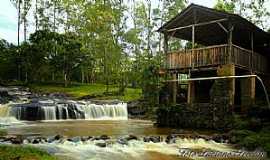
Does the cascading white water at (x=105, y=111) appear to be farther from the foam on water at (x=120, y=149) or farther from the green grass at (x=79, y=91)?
the foam on water at (x=120, y=149)

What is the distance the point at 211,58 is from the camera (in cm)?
2066

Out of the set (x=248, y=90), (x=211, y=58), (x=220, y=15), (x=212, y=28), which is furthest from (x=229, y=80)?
(x=212, y=28)

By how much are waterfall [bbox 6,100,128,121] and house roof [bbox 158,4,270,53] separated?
924 centimetres

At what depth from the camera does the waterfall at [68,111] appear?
27.8m

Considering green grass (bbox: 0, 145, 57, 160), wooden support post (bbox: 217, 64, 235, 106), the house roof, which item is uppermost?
the house roof

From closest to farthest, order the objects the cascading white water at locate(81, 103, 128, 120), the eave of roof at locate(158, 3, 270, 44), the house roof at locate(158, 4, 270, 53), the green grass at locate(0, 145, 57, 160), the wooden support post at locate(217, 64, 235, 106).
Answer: the green grass at locate(0, 145, 57, 160), the wooden support post at locate(217, 64, 235, 106), the eave of roof at locate(158, 3, 270, 44), the house roof at locate(158, 4, 270, 53), the cascading white water at locate(81, 103, 128, 120)

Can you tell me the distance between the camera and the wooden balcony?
2034cm

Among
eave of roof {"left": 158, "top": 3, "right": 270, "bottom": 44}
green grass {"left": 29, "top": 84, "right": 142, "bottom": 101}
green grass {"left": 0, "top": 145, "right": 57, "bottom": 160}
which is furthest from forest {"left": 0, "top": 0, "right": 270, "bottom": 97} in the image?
green grass {"left": 0, "top": 145, "right": 57, "bottom": 160}

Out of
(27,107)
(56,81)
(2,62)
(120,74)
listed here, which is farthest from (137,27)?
(27,107)

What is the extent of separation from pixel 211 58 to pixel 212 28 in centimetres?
361

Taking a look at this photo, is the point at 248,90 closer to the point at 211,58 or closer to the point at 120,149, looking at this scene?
the point at 211,58

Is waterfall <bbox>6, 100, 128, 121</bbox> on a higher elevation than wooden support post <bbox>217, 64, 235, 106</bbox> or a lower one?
lower

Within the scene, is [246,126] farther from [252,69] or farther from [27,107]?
[27,107]

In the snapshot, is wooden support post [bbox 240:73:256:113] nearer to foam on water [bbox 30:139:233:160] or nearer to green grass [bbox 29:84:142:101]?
foam on water [bbox 30:139:233:160]
